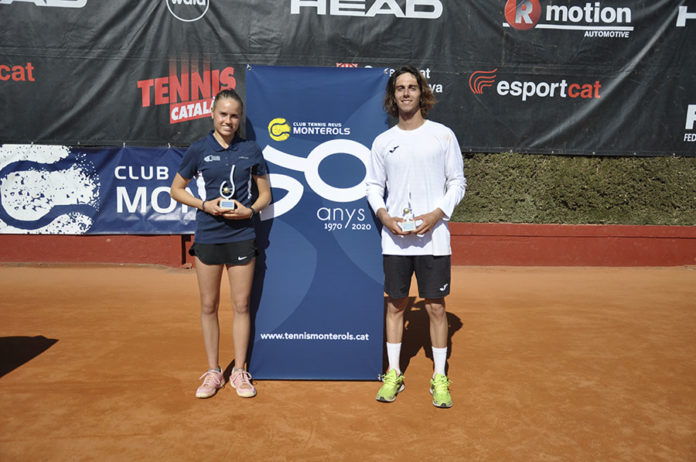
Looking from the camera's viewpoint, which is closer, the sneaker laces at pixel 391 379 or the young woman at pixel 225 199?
the young woman at pixel 225 199

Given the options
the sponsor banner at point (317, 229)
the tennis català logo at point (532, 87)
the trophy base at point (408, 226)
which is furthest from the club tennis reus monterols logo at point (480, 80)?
the trophy base at point (408, 226)

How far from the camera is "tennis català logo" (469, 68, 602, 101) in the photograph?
7457 millimetres

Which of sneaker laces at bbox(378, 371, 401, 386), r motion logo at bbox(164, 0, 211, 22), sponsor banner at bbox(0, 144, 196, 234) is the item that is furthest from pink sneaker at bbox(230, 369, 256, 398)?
r motion logo at bbox(164, 0, 211, 22)

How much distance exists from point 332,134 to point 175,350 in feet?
6.74

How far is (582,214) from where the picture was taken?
26.3 ft

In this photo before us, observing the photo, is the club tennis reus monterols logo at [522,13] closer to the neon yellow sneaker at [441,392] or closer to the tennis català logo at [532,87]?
the tennis català logo at [532,87]

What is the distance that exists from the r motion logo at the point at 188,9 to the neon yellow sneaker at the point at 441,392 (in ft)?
20.6

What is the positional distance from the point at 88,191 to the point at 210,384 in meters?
5.32

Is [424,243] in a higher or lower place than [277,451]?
higher

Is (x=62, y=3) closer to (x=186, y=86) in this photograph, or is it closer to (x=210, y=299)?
(x=186, y=86)

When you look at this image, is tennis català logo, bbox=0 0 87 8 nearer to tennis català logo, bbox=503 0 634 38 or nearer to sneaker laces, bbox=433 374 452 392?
tennis català logo, bbox=503 0 634 38

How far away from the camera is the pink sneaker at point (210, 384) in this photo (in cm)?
303

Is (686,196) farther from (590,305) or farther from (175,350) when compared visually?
(175,350)

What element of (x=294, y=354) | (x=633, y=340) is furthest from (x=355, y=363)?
(x=633, y=340)
